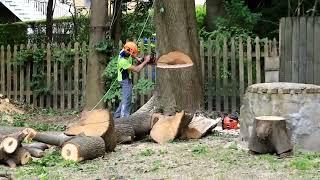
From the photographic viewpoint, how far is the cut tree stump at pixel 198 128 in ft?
33.4

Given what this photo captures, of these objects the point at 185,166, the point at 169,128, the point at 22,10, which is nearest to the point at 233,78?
the point at 169,128

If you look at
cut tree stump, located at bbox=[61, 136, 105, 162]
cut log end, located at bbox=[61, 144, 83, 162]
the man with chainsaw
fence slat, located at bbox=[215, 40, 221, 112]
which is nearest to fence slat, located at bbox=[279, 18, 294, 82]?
fence slat, located at bbox=[215, 40, 221, 112]

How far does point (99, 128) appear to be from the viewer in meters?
8.75

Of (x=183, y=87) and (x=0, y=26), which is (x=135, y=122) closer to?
(x=183, y=87)

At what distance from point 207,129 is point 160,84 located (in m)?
1.69

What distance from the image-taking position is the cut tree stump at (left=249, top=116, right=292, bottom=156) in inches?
323

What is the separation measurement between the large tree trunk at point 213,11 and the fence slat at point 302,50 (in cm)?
541

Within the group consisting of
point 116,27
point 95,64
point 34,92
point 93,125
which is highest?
point 116,27

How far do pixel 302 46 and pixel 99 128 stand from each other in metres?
4.78

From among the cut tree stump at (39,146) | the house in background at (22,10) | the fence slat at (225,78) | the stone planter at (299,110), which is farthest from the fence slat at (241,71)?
the house in background at (22,10)

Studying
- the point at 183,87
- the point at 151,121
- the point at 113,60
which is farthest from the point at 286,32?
the point at 113,60

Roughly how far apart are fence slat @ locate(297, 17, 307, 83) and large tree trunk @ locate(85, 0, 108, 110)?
4848mm

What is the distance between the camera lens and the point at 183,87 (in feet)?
37.7

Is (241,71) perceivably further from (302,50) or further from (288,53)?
(302,50)
